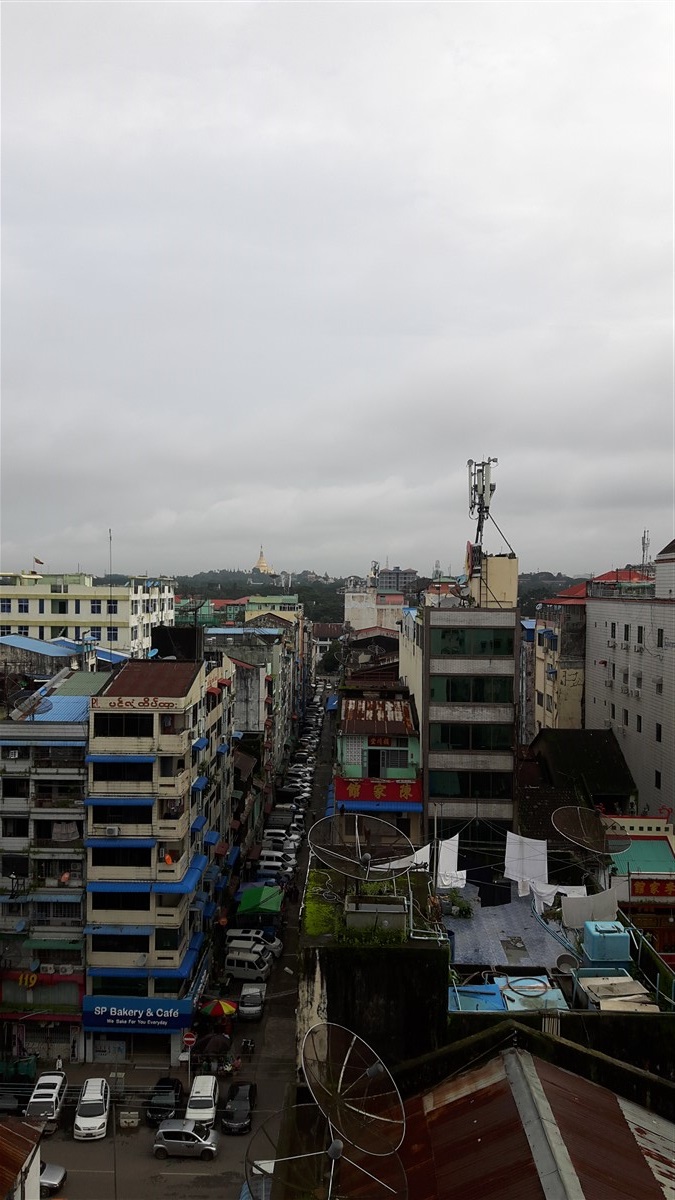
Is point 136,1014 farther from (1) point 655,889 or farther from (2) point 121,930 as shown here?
(1) point 655,889

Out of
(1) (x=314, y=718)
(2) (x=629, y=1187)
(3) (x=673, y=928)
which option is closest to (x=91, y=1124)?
(3) (x=673, y=928)

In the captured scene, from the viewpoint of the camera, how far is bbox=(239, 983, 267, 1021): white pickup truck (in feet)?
88.5

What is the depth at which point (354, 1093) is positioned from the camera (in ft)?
34.2

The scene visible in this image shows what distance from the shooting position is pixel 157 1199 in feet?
63.1

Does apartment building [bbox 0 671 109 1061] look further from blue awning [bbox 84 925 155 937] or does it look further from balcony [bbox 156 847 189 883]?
balcony [bbox 156 847 189 883]

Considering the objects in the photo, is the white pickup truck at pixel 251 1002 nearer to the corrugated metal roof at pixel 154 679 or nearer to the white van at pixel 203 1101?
the white van at pixel 203 1101

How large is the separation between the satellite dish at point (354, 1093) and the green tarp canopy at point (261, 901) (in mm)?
21975

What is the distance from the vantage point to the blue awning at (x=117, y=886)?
2447 cm

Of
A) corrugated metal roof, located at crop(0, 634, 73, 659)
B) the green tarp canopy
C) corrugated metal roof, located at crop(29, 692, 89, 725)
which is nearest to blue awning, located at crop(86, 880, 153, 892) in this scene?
corrugated metal roof, located at crop(29, 692, 89, 725)

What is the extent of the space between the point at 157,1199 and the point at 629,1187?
15153 millimetres

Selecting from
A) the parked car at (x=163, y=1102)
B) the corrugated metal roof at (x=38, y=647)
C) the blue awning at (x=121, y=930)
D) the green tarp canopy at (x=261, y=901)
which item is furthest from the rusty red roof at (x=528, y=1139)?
the corrugated metal roof at (x=38, y=647)

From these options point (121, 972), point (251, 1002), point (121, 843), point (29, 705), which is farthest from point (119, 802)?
point (251, 1002)

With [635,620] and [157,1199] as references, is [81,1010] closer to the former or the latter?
[157,1199]

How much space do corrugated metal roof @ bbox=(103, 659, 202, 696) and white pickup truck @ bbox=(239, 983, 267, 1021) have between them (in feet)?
36.1
